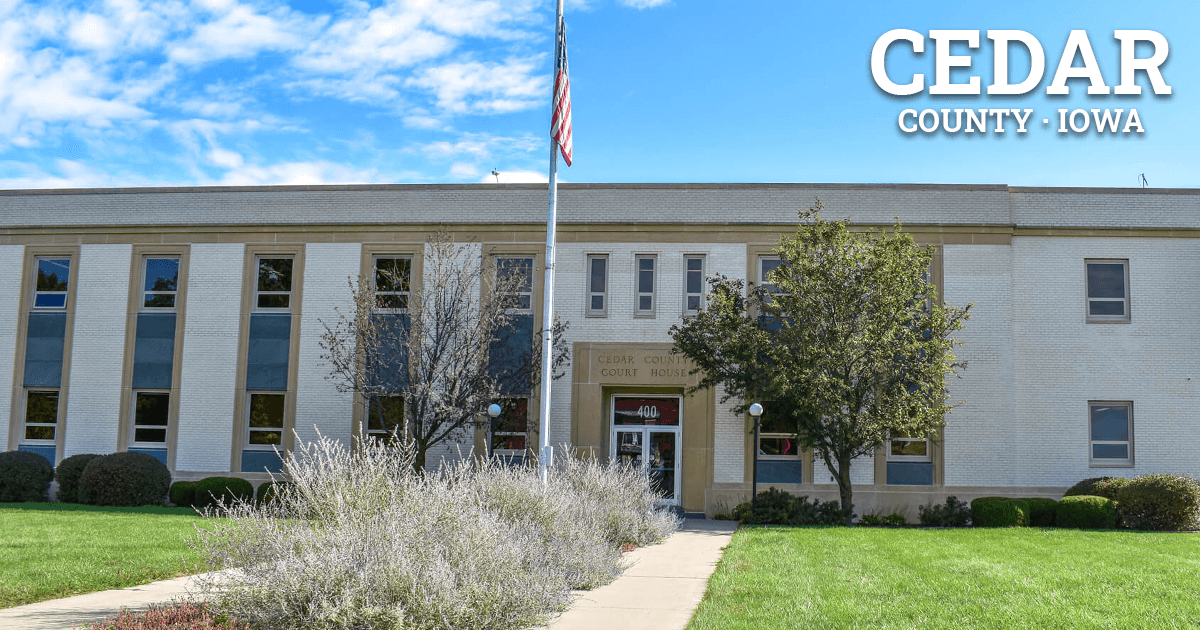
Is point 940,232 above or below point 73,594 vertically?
above

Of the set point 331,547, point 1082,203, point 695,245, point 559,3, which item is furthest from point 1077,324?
point 331,547

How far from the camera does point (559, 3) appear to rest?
53.4 feet

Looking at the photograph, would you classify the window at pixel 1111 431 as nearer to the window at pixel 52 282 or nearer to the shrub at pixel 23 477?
the shrub at pixel 23 477

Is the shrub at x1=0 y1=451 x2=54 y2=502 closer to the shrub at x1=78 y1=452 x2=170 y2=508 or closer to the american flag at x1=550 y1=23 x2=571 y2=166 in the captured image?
the shrub at x1=78 y1=452 x2=170 y2=508

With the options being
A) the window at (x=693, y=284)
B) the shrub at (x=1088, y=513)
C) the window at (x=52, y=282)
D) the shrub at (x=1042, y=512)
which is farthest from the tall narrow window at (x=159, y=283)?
the shrub at (x=1088, y=513)

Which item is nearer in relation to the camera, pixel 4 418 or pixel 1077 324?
pixel 1077 324

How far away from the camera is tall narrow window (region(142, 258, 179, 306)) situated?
2636 cm

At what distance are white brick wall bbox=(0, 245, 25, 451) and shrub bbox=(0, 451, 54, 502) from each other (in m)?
2.10

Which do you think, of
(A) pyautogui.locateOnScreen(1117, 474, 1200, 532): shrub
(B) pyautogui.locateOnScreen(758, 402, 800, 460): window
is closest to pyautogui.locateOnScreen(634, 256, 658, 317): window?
(B) pyautogui.locateOnScreen(758, 402, 800, 460): window

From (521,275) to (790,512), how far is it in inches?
340

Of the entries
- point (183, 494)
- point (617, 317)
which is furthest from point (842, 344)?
point (183, 494)

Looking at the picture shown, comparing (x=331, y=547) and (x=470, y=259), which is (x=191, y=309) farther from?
(x=331, y=547)

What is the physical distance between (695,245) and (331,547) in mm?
Answer: 18427

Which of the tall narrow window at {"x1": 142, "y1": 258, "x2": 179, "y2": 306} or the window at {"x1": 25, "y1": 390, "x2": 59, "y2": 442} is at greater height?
the tall narrow window at {"x1": 142, "y1": 258, "x2": 179, "y2": 306}
